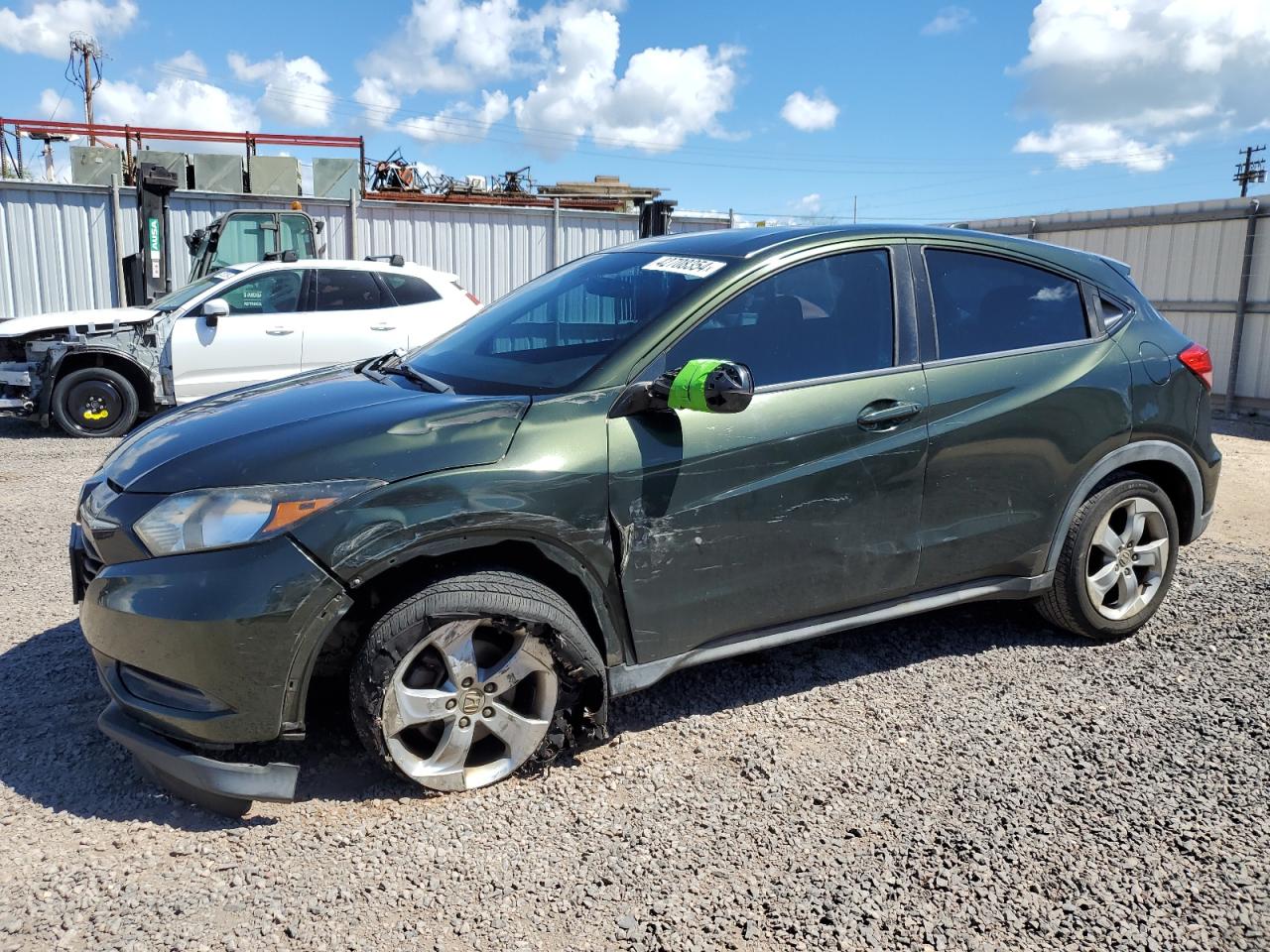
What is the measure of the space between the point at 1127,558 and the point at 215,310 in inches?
318

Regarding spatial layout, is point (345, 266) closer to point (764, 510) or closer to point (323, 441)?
point (323, 441)

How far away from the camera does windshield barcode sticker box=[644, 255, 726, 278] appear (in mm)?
3379

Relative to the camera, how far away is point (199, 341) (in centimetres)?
924

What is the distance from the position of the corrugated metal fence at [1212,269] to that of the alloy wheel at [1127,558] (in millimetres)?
9180

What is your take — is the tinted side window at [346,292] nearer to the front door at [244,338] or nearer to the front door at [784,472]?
the front door at [244,338]

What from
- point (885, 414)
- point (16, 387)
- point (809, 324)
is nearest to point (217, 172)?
point (16, 387)

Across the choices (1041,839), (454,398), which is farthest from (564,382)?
(1041,839)

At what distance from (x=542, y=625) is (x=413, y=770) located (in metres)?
0.58

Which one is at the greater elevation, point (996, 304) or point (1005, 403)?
point (996, 304)

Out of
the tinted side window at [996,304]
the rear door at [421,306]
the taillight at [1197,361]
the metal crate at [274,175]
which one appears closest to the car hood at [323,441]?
the tinted side window at [996,304]

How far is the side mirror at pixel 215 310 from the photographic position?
9.10 metres

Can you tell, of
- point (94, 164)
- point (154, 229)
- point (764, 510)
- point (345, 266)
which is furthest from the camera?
point (94, 164)

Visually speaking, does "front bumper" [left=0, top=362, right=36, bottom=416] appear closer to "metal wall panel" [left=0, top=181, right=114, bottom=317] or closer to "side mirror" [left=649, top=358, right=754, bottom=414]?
"metal wall panel" [left=0, top=181, right=114, bottom=317]

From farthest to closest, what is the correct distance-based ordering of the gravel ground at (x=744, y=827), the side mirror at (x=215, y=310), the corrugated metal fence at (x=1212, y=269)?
the corrugated metal fence at (x=1212, y=269)
the side mirror at (x=215, y=310)
the gravel ground at (x=744, y=827)
